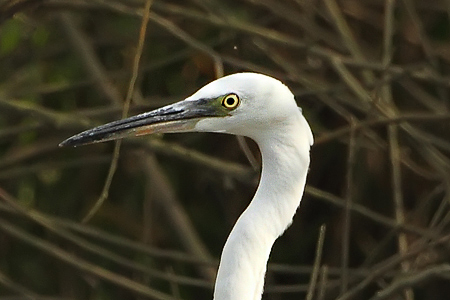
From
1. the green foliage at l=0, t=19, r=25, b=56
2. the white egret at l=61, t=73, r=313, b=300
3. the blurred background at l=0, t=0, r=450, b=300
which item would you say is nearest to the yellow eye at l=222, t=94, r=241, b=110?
the white egret at l=61, t=73, r=313, b=300

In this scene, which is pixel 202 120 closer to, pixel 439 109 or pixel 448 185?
pixel 448 185

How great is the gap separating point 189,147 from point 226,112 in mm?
2148

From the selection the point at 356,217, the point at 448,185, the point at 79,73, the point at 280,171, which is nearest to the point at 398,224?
the point at 448,185

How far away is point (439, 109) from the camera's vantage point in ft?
11.5

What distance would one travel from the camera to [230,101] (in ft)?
6.59

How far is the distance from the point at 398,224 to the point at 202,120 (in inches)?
40.2

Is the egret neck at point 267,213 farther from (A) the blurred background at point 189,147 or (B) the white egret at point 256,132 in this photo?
(A) the blurred background at point 189,147

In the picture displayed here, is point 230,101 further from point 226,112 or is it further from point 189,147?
point 189,147

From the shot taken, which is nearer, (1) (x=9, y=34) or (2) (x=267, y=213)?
(2) (x=267, y=213)

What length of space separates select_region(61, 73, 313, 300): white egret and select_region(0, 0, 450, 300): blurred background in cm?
110

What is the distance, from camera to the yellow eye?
6.56ft

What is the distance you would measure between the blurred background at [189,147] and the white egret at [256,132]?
43.3 inches

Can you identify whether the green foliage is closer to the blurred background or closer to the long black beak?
the blurred background

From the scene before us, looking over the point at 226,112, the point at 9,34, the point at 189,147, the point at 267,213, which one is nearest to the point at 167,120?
the point at 226,112
